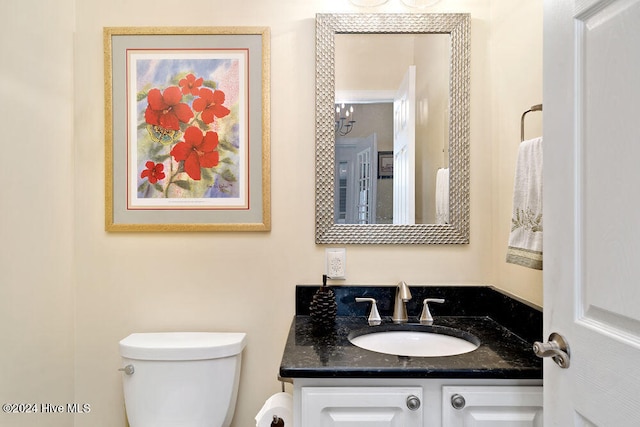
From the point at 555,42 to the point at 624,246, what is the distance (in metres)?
0.47

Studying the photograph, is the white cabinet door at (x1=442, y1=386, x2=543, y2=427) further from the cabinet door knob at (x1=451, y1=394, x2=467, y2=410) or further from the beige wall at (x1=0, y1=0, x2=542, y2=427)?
the beige wall at (x1=0, y1=0, x2=542, y2=427)

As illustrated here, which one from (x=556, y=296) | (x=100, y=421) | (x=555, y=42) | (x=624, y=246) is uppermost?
(x=555, y=42)

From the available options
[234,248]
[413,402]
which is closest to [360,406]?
[413,402]

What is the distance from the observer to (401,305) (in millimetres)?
1657

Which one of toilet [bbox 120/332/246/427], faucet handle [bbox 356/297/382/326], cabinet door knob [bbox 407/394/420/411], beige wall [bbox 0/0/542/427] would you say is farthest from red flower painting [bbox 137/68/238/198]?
cabinet door knob [bbox 407/394/420/411]

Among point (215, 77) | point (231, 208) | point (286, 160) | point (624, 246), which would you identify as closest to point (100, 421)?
point (231, 208)

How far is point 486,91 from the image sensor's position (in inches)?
68.3

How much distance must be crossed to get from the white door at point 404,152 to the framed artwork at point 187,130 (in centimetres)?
50

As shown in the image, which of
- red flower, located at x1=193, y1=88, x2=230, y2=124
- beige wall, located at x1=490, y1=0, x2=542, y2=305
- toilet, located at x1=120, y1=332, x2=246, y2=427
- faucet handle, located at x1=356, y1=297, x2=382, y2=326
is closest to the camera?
beige wall, located at x1=490, y1=0, x2=542, y2=305

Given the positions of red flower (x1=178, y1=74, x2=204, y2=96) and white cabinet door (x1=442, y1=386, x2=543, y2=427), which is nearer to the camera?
white cabinet door (x1=442, y1=386, x2=543, y2=427)

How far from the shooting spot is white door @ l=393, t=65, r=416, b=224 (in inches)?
67.4

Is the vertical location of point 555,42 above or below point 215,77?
below

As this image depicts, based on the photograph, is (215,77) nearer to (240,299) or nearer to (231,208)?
(231,208)

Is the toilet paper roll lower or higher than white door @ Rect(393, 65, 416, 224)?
lower
